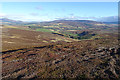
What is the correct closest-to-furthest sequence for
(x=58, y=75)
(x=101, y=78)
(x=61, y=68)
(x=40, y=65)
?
(x=101, y=78), (x=58, y=75), (x=61, y=68), (x=40, y=65)

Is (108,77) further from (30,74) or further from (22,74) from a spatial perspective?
(22,74)

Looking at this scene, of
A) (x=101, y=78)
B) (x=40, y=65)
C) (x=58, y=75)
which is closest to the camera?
(x=101, y=78)

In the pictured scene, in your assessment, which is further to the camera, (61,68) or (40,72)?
(61,68)

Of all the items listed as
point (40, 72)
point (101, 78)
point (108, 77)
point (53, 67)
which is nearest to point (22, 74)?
point (40, 72)

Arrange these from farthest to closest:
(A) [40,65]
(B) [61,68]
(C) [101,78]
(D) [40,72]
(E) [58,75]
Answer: (A) [40,65] < (B) [61,68] < (D) [40,72] < (E) [58,75] < (C) [101,78]

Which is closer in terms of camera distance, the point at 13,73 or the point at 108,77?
the point at 108,77

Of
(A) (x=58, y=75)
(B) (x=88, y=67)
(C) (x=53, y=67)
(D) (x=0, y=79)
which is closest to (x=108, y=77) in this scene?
(B) (x=88, y=67)

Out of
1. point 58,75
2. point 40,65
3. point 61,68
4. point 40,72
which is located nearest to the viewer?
point 58,75

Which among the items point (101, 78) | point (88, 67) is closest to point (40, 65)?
A: point (88, 67)

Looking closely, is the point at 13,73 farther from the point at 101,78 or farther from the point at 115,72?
the point at 115,72
